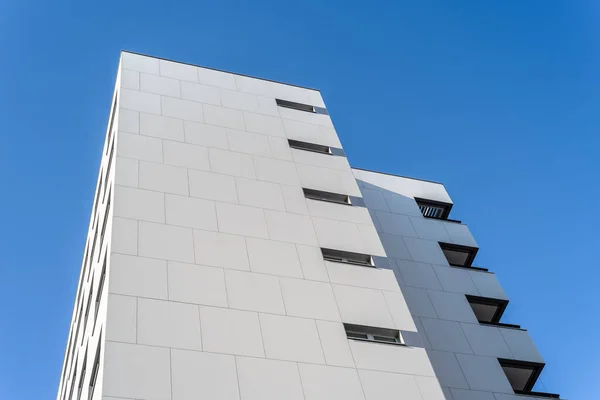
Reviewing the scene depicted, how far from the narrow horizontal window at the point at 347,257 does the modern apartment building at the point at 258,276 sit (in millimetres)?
37

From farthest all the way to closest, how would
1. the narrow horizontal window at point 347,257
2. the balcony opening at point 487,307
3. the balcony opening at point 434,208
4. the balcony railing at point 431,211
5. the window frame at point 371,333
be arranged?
the balcony railing at point 431,211
the balcony opening at point 434,208
the balcony opening at point 487,307
the narrow horizontal window at point 347,257
the window frame at point 371,333

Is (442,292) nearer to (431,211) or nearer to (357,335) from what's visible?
(431,211)

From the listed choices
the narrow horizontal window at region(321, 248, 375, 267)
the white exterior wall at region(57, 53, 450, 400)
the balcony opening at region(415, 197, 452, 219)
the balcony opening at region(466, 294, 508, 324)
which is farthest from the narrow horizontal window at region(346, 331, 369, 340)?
the balcony opening at region(415, 197, 452, 219)

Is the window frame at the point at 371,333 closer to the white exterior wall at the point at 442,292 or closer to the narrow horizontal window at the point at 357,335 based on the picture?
the narrow horizontal window at the point at 357,335

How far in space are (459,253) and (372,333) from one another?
1425cm

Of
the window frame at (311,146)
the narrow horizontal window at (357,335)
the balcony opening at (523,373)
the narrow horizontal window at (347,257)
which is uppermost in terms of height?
the window frame at (311,146)

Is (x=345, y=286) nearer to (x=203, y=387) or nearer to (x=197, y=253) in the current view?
(x=197, y=253)

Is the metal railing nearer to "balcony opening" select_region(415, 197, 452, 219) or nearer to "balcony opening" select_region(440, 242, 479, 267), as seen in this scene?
"balcony opening" select_region(415, 197, 452, 219)

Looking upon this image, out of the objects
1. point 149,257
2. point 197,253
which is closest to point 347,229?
point 197,253

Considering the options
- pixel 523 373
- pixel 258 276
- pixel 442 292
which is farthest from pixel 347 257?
pixel 523 373

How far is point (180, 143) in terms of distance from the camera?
2175cm

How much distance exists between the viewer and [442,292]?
1029 inches

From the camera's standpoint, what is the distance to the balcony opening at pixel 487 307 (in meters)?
27.1

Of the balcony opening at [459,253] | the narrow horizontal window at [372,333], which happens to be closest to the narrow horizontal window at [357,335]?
the narrow horizontal window at [372,333]
